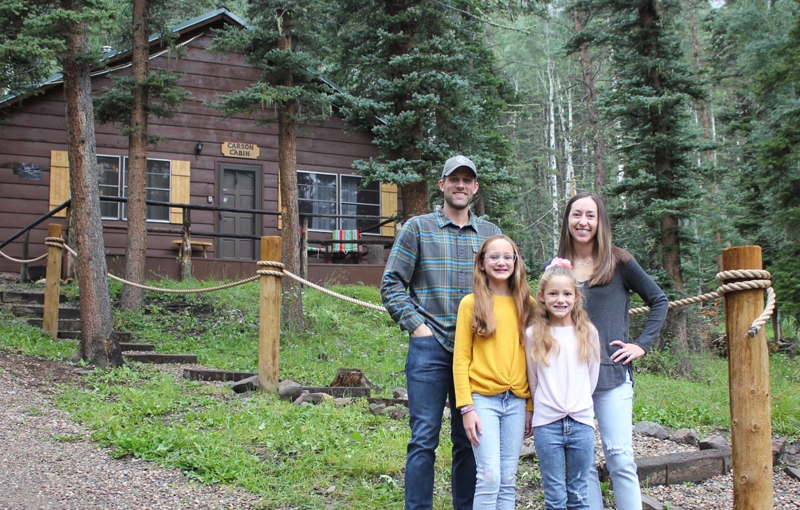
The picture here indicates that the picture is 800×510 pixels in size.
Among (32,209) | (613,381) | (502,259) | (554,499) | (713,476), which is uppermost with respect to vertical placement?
(32,209)

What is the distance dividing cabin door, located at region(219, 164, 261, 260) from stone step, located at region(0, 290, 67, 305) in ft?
15.4

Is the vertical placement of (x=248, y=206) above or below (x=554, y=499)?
above

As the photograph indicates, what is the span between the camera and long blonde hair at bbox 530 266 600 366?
3357 mm

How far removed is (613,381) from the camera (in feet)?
11.4

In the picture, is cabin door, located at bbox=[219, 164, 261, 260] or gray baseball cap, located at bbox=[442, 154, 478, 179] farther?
cabin door, located at bbox=[219, 164, 261, 260]

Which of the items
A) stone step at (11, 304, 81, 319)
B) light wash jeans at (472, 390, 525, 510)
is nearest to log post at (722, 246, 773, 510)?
light wash jeans at (472, 390, 525, 510)

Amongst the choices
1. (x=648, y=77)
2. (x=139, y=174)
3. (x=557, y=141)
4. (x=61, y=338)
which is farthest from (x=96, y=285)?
(x=557, y=141)

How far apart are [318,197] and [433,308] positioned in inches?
562

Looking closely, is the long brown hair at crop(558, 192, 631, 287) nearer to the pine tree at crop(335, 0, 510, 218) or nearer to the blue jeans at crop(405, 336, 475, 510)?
the blue jeans at crop(405, 336, 475, 510)

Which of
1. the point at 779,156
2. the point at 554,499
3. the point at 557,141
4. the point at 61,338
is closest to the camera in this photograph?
the point at 554,499

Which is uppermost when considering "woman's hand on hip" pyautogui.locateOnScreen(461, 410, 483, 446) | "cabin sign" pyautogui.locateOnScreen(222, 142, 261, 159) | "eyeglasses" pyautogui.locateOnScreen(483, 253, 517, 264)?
"cabin sign" pyautogui.locateOnScreen(222, 142, 261, 159)

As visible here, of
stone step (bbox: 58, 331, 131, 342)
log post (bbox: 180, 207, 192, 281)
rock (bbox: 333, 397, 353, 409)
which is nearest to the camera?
rock (bbox: 333, 397, 353, 409)

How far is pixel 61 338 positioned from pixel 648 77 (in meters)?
10.3

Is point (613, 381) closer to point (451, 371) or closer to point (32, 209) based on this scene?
point (451, 371)
